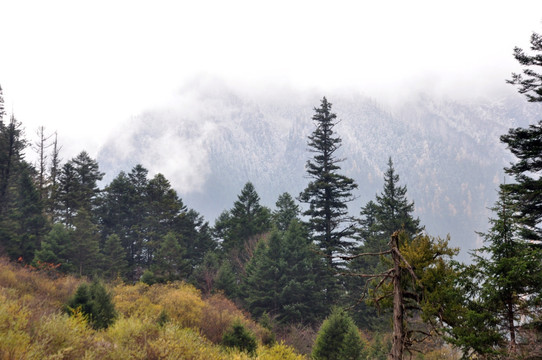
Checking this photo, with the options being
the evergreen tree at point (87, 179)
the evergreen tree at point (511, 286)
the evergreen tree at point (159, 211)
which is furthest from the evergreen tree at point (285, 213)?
the evergreen tree at point (511, 286)

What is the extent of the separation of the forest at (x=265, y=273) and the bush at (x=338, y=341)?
7cm

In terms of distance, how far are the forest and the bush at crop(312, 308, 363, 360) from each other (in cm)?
7

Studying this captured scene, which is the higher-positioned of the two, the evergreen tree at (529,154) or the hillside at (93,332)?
the evergreen tree at (529,154)

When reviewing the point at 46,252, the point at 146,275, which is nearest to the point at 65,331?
the point at 146,275

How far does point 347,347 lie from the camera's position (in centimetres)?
1490

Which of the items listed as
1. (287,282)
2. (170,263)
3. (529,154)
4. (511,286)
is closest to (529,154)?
(529,154)

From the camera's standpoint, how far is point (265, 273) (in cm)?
2898

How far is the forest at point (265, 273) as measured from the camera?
6.39 metres

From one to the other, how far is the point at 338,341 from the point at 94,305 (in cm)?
1164

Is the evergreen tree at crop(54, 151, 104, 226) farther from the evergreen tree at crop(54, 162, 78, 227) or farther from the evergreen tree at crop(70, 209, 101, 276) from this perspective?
the evergreen tree at crop(70, 209, 101, 276)

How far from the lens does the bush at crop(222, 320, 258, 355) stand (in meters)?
13.9

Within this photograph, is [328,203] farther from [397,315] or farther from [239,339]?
[397,315]

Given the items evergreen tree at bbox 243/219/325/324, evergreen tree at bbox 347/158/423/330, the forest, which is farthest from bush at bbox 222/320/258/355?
evergreen tree at bbox 347/158/423/330

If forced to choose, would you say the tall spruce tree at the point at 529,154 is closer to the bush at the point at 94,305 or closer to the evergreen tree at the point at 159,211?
the bush at the point at 94,305
